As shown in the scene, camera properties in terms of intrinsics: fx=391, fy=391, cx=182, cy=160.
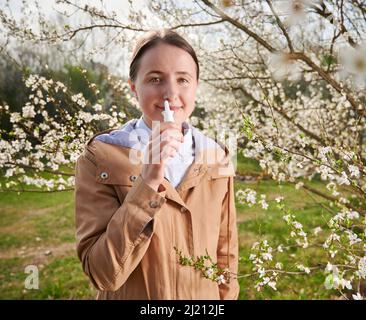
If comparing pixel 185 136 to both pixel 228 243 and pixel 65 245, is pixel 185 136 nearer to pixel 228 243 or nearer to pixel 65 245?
pixel 228 243

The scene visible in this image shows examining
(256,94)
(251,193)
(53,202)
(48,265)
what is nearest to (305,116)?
(256,94)

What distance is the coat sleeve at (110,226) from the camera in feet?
4.01

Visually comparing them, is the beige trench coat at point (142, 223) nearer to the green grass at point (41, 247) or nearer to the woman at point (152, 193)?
the woman at point (152, 193)

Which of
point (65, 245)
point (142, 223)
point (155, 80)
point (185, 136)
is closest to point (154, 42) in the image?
A: point (155, 80)

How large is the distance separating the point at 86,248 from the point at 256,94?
18.6 ft

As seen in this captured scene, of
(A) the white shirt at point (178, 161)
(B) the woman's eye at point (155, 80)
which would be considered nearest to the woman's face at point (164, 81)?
(B) the woman's eye at point (155, 80)

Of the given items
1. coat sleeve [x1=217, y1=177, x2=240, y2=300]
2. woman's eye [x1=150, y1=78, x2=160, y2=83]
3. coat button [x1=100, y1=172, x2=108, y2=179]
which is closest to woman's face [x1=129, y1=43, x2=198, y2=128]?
woman's eye [x1=150, y1=78, x2=160, y2=83]

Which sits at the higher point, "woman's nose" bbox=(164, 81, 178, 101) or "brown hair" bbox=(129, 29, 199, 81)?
"brown hair" bbox=(129, 29, 199, 81)

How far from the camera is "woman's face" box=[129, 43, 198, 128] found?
4.46 ft

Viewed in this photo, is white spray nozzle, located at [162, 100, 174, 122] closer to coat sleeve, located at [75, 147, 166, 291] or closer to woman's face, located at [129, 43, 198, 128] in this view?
woman's face, located at [129, 43, 198, 128]

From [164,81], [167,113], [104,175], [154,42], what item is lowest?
[104,175]

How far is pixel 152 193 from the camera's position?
48.5 inches

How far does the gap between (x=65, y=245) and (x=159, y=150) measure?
6906mm

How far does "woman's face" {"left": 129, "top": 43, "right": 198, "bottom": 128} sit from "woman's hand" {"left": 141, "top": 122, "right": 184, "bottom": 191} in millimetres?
187
